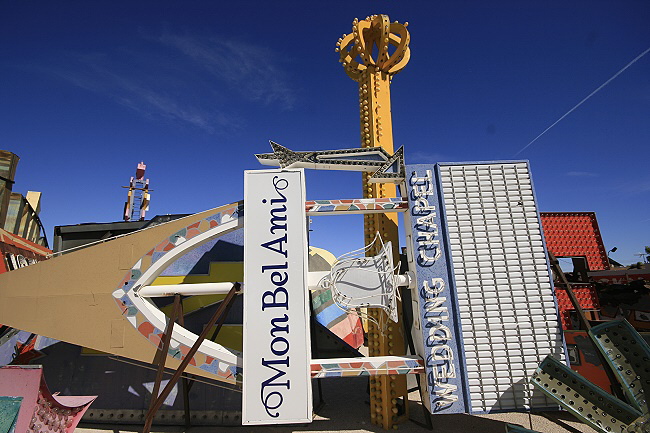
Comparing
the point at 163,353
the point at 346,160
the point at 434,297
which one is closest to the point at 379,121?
the point at 346,160

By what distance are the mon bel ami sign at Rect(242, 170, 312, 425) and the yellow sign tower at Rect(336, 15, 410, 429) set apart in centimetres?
309

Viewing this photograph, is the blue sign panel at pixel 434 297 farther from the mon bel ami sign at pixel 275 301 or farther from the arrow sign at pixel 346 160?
the mon bel ami sign at pixel 275 301

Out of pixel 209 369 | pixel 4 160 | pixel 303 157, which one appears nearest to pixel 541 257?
pixel 303 157

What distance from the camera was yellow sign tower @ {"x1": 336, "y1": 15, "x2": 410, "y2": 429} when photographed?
31.3 feet

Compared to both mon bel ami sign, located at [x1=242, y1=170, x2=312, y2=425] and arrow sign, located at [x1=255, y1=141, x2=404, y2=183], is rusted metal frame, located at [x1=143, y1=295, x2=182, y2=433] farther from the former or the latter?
arrow sign, located at [x1=255, y1=141, x2=404, y2=183]

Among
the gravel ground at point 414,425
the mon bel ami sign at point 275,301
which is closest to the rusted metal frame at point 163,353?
the mon bel ami sign at point 275,301

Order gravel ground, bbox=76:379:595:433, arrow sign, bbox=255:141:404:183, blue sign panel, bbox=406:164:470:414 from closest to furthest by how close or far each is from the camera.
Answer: blue sign panel, bbox=406:164:470:414 → arrow sign, bbox=255:141:404:183 → gravel ground, bbox=76:379:595:433

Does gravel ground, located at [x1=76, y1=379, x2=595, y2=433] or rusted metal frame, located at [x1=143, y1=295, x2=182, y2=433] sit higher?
rusted metal frame, located at [x1=143, y1=295, x2=182, y2=433]

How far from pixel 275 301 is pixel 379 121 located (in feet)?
23.0

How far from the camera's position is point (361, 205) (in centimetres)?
850

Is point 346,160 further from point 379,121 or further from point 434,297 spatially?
point 434,297

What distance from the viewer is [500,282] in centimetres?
812

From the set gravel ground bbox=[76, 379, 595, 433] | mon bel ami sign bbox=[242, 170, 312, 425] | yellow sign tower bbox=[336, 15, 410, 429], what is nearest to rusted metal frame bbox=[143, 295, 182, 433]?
mon bel ami sign bbox=[242, 170, 312, 425]

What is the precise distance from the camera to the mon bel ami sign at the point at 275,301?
731cm
